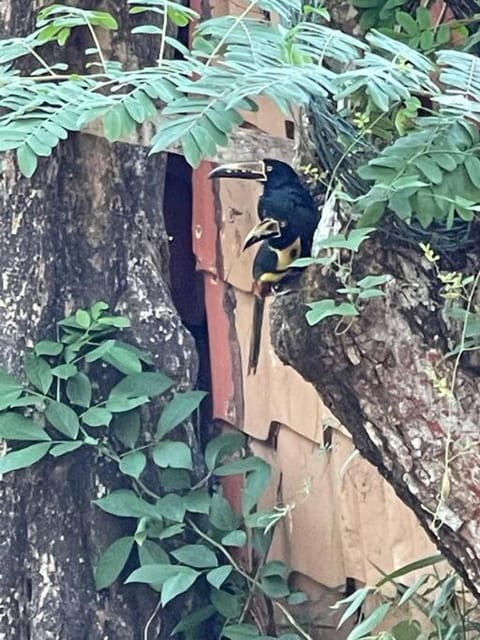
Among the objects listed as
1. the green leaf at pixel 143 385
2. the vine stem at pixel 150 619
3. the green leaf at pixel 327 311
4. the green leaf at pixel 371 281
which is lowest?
the vine stem at pixel 150 619

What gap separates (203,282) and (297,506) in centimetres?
61

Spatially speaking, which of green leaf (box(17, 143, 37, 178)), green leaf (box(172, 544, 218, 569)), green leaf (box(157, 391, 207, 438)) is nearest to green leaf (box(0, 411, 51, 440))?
green leaf (box(157, 391, 207, 438))

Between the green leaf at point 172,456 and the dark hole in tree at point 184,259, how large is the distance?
2.20 feet

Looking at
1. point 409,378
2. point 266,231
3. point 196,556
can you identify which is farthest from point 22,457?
point 409,378

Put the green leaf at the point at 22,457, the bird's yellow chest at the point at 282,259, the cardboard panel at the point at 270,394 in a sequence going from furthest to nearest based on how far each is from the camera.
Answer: the cardboard panel at the point at 270,394 < the green leaf at the point at 22,457 < the bird's yellow chest at the point at 282,259

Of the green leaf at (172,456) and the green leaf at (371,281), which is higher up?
the green leaf at (371,281)

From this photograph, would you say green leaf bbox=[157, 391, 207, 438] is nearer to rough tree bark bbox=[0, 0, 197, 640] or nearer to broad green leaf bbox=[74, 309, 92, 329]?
rough tree bark bbox=[0, 0, 197, 640]

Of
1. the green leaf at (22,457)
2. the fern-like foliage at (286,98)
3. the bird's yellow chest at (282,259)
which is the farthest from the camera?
the green leaf at (22,457)

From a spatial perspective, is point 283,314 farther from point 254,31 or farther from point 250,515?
point 250,515

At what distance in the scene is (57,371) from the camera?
7.12 feet

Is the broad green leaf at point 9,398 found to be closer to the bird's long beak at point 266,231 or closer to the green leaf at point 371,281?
the bird's long beak at point 266,231

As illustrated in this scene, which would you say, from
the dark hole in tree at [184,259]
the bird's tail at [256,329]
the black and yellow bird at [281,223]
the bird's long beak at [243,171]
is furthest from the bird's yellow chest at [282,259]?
the dark hole in tree at [184,259]

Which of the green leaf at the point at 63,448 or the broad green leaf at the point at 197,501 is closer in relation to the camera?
the green leaf at the point at 63,448

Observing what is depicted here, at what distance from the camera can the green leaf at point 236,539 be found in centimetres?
228
